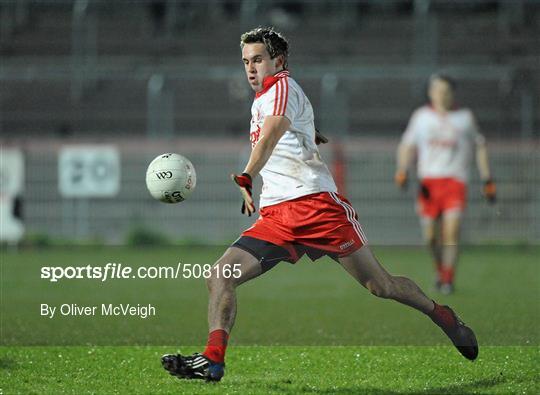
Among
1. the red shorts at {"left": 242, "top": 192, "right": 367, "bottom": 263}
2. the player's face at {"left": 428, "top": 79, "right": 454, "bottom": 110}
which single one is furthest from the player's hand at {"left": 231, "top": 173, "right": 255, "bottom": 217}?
the player's face at {"left": 428, "top": 79, "right": 454, "bottom": 110}

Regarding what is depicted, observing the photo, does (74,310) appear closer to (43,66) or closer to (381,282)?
(381,282)

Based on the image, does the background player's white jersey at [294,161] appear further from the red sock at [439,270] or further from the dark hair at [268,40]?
the red sock at [439,270]

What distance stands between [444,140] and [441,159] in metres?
0.23

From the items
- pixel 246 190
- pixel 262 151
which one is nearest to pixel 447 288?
pixel 262 151

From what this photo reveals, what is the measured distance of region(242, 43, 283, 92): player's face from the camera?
6246 mm

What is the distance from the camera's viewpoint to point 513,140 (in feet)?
67.8

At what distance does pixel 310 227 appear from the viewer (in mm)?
6223

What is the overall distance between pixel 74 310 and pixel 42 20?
17.8m

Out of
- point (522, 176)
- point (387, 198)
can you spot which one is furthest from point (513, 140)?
point (387, 198)

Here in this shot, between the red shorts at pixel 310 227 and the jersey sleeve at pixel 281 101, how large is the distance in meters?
0.55

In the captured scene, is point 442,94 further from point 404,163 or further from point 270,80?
point 270,80

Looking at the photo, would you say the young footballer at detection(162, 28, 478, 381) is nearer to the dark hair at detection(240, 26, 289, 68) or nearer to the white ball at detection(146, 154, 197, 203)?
the dark hair at detection(240, 26, 289, 68)

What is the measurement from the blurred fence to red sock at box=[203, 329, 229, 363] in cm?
1381

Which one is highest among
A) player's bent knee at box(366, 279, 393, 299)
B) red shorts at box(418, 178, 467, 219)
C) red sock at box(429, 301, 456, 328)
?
player's bent knee at box(366, 279, 393, 299)
